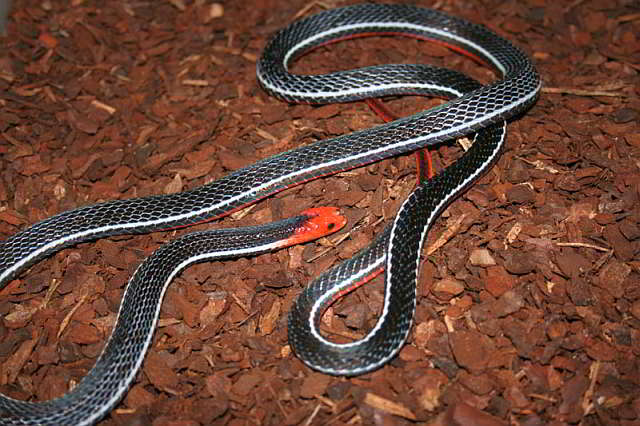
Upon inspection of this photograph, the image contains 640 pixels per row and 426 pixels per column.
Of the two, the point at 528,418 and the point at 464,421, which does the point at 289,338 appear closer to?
the point at 464,421

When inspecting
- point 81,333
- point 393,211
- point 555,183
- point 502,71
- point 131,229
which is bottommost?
point 81,333

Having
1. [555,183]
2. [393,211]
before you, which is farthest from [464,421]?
[555,183]

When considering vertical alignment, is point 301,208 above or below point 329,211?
below

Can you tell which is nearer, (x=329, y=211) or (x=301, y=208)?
(x=329, y=211)
